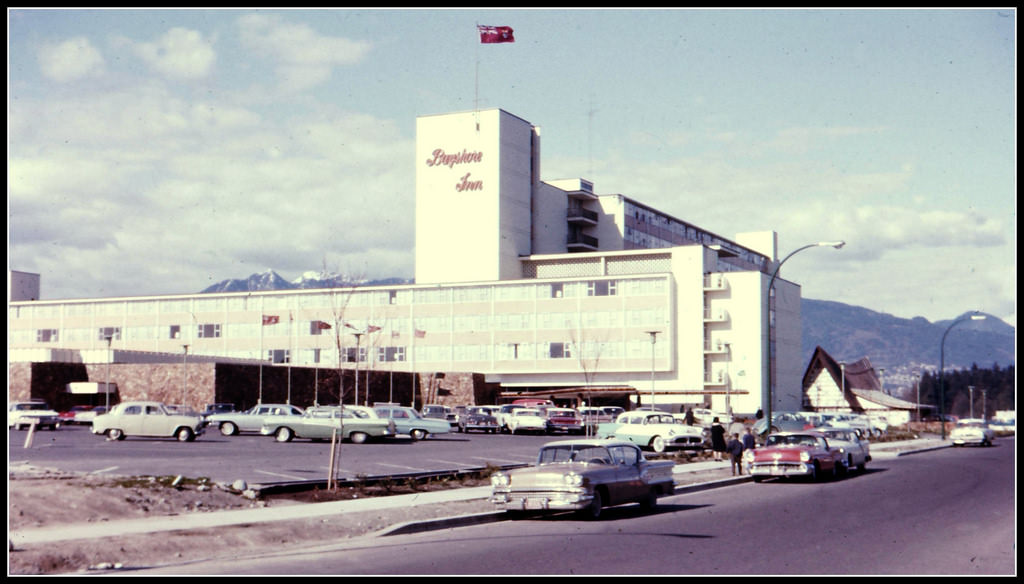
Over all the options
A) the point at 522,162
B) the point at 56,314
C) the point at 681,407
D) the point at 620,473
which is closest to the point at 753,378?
the point at 681,407

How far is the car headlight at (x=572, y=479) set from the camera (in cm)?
1909

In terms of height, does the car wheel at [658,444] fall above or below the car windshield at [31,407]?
below

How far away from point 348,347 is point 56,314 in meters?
33.0

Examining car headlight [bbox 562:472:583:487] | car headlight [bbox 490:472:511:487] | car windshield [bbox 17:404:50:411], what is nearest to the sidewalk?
car headlight [bbox 490:472:511:487]

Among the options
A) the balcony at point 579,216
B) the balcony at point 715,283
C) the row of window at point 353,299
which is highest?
the balcony at point 579,216

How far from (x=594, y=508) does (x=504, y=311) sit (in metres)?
78.7

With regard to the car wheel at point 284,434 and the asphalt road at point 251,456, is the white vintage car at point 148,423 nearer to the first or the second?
the asphalt road at point 251,456

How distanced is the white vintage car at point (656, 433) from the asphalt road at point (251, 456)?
4.03 meters

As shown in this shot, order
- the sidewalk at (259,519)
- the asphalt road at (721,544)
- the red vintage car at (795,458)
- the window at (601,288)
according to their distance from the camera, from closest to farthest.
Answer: the asphalt road at (721,544)
the sidewalk at (259,519)
the red vintage car at (795,458)
the window at (601,288)

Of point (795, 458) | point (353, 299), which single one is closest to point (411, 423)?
point (795, 458)

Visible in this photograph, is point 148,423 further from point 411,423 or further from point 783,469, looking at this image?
point 783,469

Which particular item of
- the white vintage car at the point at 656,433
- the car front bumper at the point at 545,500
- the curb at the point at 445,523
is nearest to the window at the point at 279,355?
the white vintage car at the point at 656,433

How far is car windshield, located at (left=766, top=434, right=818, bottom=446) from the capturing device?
3095 cm

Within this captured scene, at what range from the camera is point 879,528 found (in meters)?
17.8
